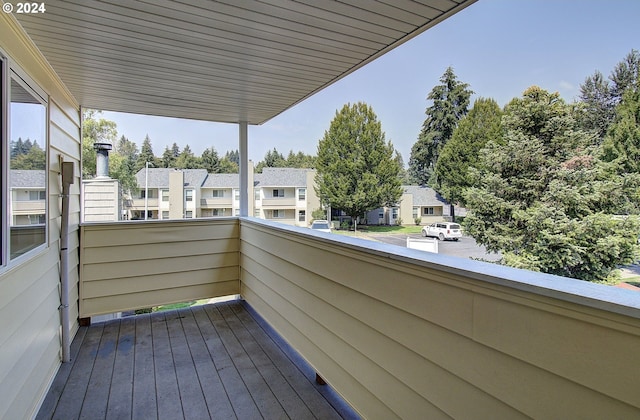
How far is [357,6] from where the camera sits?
157 centimetres

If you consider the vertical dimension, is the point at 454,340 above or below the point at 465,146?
below

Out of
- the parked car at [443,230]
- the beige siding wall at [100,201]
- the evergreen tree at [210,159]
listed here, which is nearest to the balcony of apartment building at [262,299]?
the beige siding wall at [100,201]

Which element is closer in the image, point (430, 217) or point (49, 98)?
point (49, 98)

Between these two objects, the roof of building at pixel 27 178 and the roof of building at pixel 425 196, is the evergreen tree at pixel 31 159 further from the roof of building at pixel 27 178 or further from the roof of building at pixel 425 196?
the roof of building at pixel 425 196

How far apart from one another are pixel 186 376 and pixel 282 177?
4.28 metres

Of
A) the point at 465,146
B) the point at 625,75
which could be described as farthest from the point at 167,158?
the point at 625,75

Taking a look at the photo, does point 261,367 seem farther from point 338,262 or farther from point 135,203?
point 135,203

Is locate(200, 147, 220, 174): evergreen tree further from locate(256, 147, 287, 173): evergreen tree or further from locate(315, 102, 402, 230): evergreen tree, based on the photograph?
locate(315, 102, 402, 230): evergreen tree

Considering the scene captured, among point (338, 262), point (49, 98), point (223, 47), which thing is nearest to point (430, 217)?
point (338, 262)

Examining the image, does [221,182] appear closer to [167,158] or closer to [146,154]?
[146,154]

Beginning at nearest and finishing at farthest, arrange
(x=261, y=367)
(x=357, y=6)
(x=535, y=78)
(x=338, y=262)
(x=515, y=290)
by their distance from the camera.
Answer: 1. (x=515, y=290)
2. (x=357, y=6)
3. (x=338, y=262)
4. (x=261, y=367)
5. (x=535, y=78)

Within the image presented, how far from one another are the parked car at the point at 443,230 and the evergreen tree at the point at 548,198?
34 cm

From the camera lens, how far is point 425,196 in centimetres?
371

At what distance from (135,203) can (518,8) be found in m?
4.76
